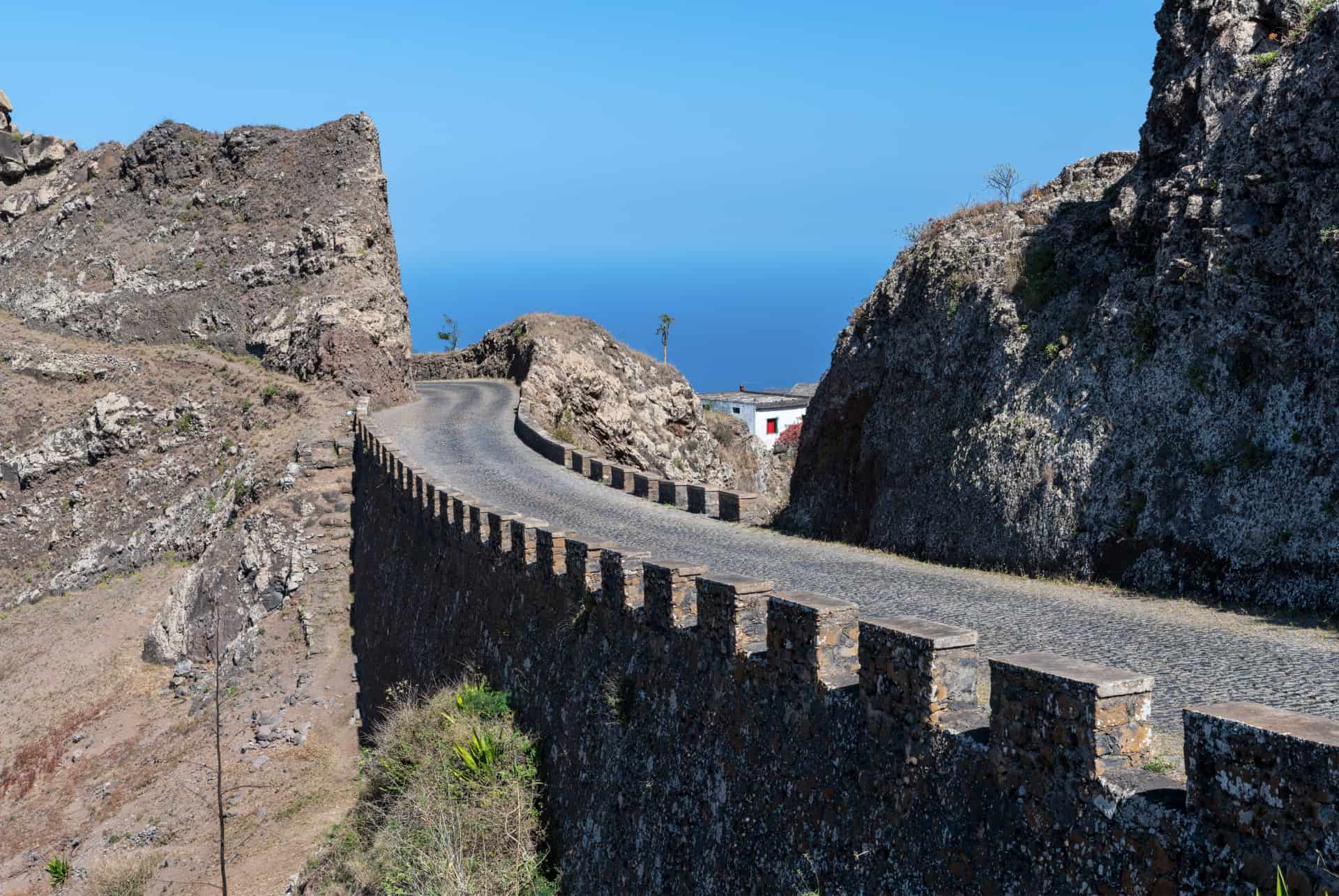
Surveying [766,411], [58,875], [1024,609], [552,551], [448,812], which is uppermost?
[766,411]

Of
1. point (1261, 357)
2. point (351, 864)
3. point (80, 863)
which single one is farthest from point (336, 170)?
point (1261, 357)

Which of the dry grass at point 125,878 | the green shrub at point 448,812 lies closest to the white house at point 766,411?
the dry grass at point 125,878

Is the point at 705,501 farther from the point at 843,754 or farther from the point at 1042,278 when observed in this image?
the point at 843,754

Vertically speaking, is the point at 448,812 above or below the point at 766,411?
below

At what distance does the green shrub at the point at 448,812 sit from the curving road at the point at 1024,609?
337cm

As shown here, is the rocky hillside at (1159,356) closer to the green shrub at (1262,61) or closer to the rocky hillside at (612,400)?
the green shrub at (1262,61)

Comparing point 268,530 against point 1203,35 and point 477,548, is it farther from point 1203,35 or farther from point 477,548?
point 1203,35

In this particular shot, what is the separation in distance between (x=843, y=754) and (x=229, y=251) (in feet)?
134

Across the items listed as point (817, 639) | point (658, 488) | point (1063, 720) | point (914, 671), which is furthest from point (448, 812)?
point (658, 488)

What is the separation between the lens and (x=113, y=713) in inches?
1069

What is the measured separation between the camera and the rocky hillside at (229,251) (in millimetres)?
39594

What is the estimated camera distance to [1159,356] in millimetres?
12945

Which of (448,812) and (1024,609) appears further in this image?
(448,812)

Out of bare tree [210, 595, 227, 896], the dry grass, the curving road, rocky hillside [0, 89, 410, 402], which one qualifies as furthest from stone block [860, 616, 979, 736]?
rocky hillside [0, 89, 410, 402]
